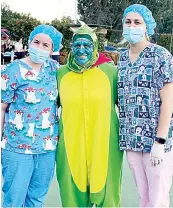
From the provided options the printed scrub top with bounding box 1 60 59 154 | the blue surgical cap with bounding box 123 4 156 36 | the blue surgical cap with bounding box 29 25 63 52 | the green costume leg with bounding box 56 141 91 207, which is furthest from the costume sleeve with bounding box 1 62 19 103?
the blue surgical cap with bounding box 123 4 156 36

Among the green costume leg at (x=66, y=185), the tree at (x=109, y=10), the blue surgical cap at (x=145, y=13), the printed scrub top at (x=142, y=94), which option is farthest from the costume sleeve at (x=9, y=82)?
the tree at (x=109, y=10)

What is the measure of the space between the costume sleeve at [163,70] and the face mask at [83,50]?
0.47 meters

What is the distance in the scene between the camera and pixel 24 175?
2.93 metres

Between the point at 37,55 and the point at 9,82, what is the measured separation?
0.86ft

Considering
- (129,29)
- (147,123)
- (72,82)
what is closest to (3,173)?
(72,82)

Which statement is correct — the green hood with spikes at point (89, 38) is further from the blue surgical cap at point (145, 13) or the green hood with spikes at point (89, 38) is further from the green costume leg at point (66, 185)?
the green costume leg at point (66, 185)

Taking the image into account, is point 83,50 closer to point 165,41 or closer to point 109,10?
point 165,41

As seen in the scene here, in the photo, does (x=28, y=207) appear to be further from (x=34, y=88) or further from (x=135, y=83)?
(x=135, y=83)

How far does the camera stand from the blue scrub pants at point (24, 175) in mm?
2920

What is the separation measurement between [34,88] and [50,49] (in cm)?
33

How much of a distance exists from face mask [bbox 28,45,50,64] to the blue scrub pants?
0.63m

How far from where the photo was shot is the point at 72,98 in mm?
2992

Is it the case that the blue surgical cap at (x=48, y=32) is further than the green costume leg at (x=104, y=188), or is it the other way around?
the green costume leg at (x=104, y=188)

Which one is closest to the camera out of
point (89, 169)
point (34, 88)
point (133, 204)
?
point (34, 88)
